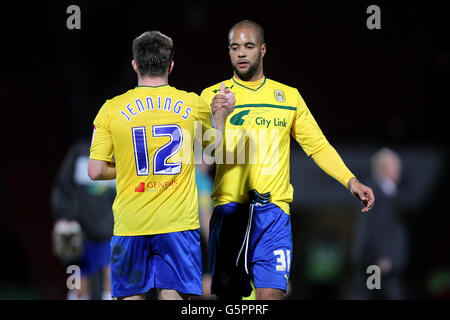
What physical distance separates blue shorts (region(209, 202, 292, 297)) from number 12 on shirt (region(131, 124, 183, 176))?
751mm

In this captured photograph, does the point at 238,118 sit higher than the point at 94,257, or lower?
higher

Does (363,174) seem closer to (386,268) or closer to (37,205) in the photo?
(386,268)

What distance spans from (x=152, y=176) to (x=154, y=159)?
0.10 metres

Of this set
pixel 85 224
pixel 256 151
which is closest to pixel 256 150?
pixel 256 151

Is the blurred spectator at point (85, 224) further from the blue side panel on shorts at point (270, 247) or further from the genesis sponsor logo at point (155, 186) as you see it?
the genesis sponsor logo at point (155, 186)

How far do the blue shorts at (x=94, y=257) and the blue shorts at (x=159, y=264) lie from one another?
3.14 m

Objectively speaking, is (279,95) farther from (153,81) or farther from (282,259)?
(282,259)

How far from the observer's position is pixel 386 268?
7.73 m

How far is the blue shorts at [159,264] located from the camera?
13.7 feet

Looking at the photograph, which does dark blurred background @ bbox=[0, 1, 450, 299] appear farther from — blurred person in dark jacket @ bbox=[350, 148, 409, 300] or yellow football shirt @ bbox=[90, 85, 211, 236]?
yellow football shirt @ bbox=[90, 85, 211, 236]

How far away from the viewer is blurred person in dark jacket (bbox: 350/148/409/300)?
304 inches

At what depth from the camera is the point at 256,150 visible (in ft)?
15.5

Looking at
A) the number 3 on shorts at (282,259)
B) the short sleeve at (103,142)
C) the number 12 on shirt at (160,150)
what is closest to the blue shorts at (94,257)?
the number 3 on shorts at (282,259)

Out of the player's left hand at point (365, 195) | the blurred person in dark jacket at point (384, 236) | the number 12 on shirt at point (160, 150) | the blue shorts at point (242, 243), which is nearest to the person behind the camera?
the number 12 on shirt at point (160, 150)
